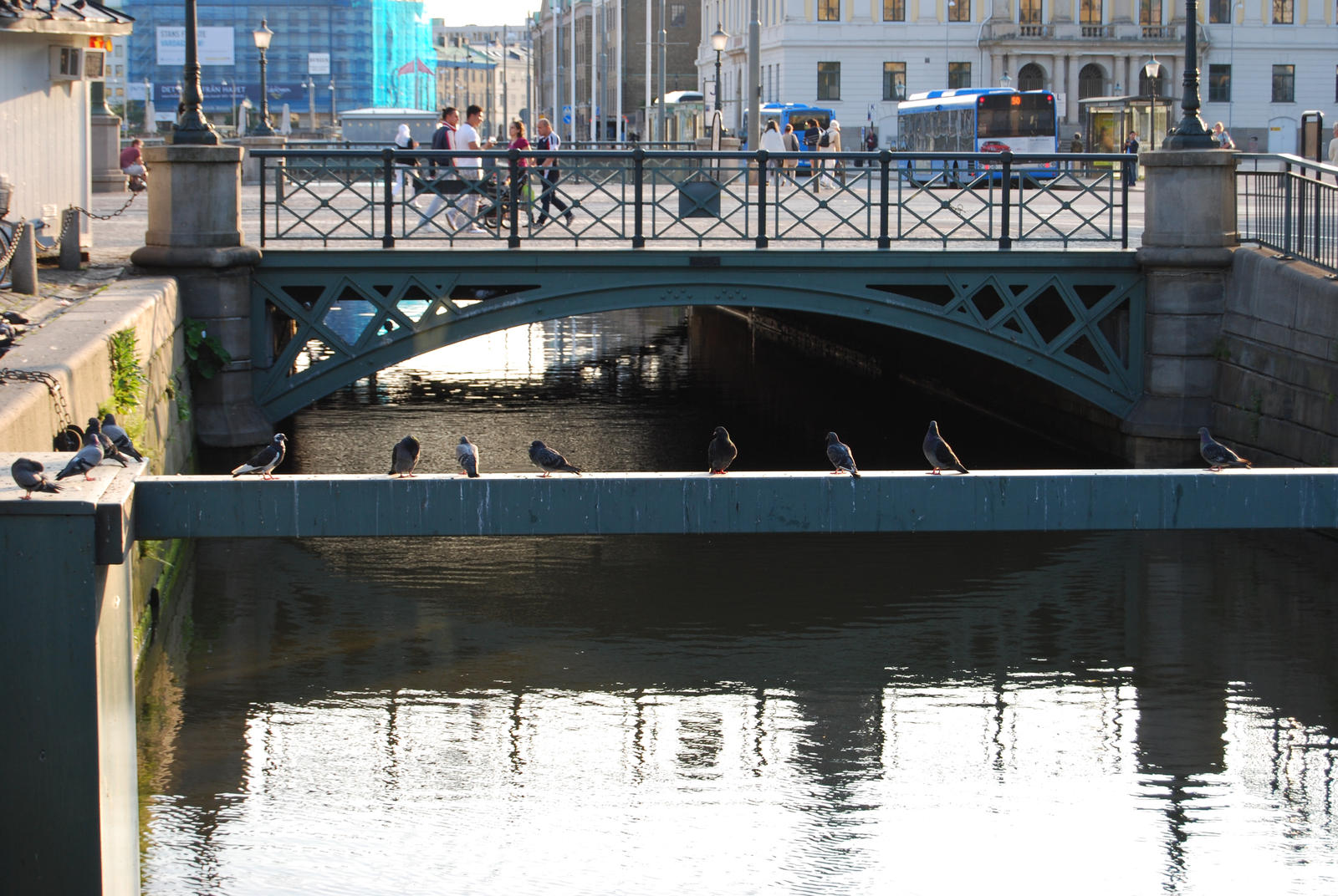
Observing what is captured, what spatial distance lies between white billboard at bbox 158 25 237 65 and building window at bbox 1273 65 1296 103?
184 ft

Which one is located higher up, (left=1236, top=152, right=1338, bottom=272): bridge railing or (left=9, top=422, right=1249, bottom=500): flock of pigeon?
(left=1236, top=152, right=1338, bottom=272): bridge railing

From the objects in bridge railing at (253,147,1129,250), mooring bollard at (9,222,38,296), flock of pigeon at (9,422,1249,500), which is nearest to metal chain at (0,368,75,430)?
flock of pigeon at (9,422,1249,500)

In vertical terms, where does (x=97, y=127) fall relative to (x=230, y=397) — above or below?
above

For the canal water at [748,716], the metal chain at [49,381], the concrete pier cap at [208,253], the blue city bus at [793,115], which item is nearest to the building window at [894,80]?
the blue city bus at [793,115]

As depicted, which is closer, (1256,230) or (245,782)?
(245,782)

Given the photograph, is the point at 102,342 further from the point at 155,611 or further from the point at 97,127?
the point at 97,127

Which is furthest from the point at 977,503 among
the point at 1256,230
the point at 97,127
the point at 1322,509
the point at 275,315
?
the point at 97,127

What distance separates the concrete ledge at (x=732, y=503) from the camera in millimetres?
8531

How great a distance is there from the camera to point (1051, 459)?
66.4 ft

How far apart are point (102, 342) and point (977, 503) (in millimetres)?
6423

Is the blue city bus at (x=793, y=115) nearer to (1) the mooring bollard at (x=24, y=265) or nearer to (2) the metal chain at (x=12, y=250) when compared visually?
(2) the metal chain at (x=12, y=250)

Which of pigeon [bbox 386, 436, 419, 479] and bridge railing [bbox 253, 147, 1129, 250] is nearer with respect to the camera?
pigeon [bbox 386, 436, 419, 479]

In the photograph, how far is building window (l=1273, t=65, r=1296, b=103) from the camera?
73.5 metres

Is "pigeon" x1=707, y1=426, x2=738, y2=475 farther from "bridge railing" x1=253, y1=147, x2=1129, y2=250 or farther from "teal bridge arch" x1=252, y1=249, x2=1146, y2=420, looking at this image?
"teal bridge arch" x1=252, y1=249, x2=1146, y2=420
